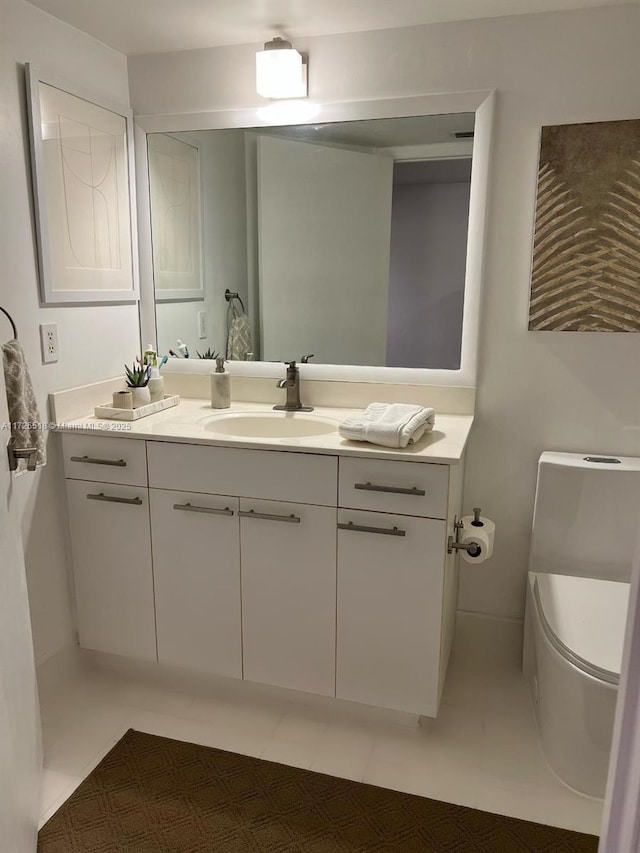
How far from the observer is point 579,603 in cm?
189

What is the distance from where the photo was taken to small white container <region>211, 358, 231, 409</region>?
2303 millimetres

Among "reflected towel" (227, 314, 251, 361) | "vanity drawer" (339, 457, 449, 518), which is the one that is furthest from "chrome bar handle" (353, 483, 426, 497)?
"reflected towel" (227, 314, 251, 361)

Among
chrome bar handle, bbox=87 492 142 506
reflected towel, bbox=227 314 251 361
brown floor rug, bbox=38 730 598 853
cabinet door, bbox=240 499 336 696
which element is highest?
reflected towel, bbox=227 314 251 361

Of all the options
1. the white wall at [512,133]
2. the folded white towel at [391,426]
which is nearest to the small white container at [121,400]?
the folded white towel at [391,426]

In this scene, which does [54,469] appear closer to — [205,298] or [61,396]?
[61,396]

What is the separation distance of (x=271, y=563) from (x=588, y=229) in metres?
1.39

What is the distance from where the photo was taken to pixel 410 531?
178 cm

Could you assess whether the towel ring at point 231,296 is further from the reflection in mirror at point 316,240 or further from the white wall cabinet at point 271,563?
the white wall cabinet at point 271,563

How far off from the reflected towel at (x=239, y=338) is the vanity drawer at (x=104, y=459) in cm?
61

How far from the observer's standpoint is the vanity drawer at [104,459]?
199cm

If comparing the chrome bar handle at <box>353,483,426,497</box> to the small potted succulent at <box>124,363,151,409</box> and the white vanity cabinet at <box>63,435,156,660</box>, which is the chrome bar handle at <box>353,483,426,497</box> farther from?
the small potted succulent at <box>124,363,151,409</box>

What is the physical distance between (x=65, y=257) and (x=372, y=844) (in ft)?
6.09

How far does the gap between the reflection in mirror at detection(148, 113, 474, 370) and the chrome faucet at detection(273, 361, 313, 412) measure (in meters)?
0.11

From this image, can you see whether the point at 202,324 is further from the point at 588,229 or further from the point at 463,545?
the point at 588,229
